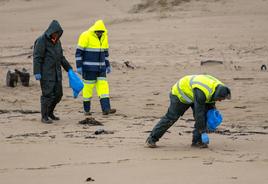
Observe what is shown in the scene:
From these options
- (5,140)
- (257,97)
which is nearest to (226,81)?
(257,97)

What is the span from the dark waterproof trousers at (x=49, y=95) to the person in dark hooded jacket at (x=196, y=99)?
2.63 metres

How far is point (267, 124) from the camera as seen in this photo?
11.1 m

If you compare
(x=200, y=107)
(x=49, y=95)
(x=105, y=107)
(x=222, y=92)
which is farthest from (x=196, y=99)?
(x=105, y=107)

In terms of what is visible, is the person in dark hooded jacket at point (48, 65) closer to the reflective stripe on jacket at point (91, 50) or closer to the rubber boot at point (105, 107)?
the reflective stripe on jacket at point (91, 50)

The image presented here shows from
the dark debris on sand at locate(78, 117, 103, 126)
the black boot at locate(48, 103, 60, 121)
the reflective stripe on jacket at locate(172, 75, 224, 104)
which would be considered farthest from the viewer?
the black boot at locate(48, 103, 60, 121)

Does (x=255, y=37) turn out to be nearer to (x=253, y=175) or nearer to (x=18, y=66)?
(x=18, y=66)

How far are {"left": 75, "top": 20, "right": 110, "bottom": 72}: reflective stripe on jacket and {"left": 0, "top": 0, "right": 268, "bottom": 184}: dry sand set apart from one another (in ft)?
2.89

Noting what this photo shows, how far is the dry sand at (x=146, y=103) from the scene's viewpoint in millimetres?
7844

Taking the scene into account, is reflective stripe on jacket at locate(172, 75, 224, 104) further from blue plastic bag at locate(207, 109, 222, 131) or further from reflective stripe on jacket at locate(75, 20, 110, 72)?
reflective stripe on jacket at locate(75, 20, 110, 72)

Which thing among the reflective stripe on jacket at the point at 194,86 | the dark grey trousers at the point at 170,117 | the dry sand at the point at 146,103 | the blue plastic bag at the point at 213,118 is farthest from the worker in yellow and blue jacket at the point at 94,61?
the blue plastic bag at the point at 213,118

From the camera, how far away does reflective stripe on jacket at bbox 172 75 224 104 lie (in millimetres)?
8891

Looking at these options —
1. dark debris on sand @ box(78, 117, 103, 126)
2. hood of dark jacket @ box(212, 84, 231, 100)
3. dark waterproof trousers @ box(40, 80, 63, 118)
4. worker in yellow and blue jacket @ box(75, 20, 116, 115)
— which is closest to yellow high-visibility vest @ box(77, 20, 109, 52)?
worker in yellow and blue jacket @ box(75, 20, 116, 115)

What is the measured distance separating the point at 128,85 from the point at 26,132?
5.25 meters

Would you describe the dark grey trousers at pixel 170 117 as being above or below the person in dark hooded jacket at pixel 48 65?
below
